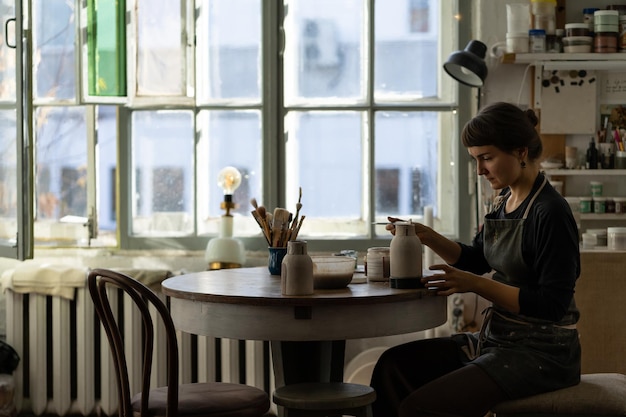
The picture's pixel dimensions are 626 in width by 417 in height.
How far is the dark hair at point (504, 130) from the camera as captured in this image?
2.67 meters

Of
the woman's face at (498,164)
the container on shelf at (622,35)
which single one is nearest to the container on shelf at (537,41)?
the container on shelf at (622,35)

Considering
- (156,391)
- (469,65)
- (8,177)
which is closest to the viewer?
(156,391)

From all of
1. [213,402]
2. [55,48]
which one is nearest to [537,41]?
[55,48]

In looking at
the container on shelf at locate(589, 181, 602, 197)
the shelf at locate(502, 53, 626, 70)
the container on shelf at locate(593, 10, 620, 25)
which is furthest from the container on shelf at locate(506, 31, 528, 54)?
the container on shelf at locate(589, 181, 602, 197)

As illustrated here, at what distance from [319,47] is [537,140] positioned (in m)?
1.87

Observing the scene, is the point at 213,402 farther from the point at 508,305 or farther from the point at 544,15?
the point at 544,15

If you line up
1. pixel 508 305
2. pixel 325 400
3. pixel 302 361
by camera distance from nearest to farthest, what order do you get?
pixel 325 400, pixel 508 305, pixel 302 361

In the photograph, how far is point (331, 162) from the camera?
14.5 feet

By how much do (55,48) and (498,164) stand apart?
97.2 inches

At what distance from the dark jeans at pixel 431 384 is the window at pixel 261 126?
1497 mm

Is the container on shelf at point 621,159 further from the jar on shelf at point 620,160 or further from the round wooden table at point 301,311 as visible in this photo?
the round wooden table at point 301,311

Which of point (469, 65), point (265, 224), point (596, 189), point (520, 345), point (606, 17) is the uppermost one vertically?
point (606, 17)

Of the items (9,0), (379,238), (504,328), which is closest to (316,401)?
(504,328)

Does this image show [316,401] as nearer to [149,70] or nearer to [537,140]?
[537,140]
